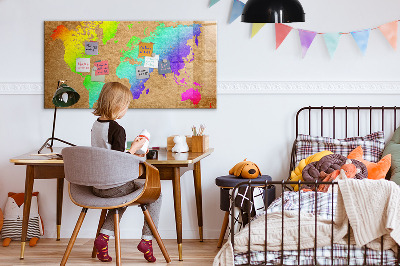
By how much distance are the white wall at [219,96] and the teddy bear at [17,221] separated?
13cm

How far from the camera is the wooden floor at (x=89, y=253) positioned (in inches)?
144

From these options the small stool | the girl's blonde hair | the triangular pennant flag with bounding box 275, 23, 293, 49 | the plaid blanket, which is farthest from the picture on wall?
the plaid blanket

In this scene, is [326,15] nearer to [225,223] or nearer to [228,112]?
[228,112]

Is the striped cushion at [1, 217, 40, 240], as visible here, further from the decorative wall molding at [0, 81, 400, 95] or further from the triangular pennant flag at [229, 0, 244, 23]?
the triangular pennant flag at [229, 0, 244, 23]

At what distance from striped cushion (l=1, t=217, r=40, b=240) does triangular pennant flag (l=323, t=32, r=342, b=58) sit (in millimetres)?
2431

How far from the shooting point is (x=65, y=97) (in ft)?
13.5

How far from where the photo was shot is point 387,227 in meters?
2.80

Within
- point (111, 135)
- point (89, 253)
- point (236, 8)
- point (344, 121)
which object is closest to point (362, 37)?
point (344, 121)

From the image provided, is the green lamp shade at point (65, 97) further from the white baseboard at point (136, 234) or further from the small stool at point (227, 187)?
the small stool at point (227, 187)

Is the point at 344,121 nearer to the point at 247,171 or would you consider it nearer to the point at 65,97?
the point at 247,171

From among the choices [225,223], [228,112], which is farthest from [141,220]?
[228,112]

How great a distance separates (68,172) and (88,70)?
1.25 metres

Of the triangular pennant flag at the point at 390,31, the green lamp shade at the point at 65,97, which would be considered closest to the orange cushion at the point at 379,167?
the triangular pennant flag at the point at 390,31

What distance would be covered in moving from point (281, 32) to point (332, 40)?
1.20 feet
